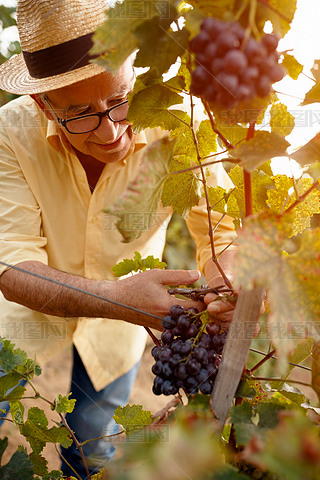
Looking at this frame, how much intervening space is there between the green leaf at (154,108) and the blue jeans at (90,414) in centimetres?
136

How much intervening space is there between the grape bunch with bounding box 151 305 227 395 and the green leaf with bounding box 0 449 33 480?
0.20 meters

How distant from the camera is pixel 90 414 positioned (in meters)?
1.87

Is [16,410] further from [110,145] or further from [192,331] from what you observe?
[110,145]

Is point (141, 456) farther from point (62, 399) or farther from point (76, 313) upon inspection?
point (76, 313)

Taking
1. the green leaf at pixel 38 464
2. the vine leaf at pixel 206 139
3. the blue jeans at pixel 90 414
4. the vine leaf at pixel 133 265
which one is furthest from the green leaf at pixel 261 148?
the blue jeans at pixel 90 414

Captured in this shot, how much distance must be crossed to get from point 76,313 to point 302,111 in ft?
2.59

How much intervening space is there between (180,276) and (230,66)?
0.56 meters

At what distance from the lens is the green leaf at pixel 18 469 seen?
514 millimetres

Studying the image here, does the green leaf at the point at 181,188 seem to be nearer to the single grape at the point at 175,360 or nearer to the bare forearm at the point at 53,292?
the single grape at the point at 175,360

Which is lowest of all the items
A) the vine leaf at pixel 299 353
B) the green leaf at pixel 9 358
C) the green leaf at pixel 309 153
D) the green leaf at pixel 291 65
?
the vine leaf at pixel 299 353

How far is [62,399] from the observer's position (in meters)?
0.84

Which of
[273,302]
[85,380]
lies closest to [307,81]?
[273,302]

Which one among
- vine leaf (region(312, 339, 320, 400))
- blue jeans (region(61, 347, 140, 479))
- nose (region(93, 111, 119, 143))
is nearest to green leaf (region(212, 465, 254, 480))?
vine leaf (region(312, 339, 320, 400))

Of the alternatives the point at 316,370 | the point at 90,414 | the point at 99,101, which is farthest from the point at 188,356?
the point at 90,414
